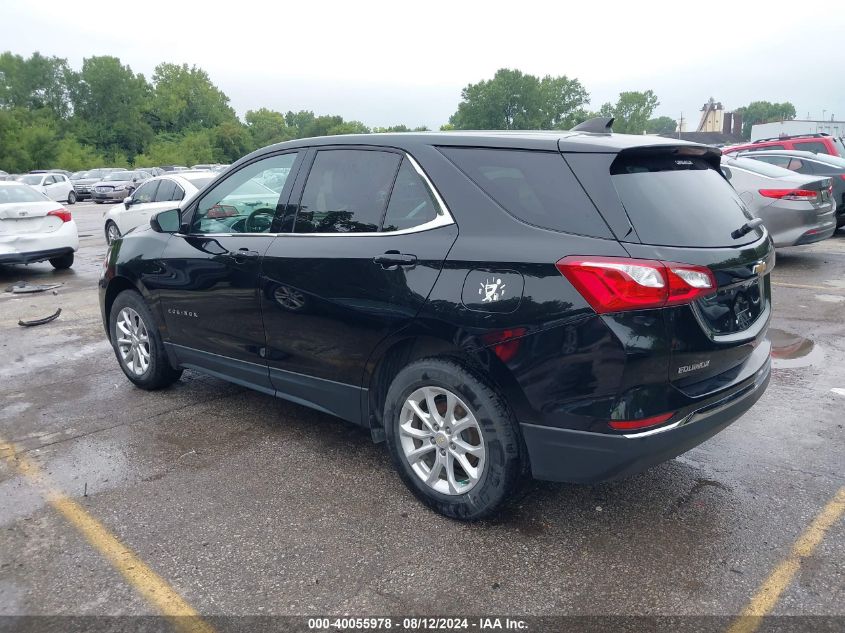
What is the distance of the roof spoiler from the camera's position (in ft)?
12.2

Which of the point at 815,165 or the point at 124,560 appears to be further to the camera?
the point at 815,165

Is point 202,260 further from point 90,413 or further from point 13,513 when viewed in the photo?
point 13,513

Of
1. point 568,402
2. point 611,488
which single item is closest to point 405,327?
point 568,402

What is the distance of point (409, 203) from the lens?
11.4 feet

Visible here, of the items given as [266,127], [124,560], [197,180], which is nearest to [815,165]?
[197,180]

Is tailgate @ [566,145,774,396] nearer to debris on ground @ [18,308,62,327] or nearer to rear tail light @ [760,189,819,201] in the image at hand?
debris on ground @ [18,308,62,327]

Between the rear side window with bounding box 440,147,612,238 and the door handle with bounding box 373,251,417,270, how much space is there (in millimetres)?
463

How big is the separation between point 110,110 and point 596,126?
94.0 m

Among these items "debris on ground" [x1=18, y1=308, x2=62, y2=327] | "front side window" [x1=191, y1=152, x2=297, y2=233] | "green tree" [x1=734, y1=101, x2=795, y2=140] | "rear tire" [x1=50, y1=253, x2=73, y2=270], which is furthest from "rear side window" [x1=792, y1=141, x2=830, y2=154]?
"green tree" [x1=734, y1=101, x2=795, y2=140]

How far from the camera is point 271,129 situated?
122625mm

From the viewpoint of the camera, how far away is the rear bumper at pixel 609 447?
283 cm

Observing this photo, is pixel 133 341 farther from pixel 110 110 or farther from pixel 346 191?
pixel 110 110

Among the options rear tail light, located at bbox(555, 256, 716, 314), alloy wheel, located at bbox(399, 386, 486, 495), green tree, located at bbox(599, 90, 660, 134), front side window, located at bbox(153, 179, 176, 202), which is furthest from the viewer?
green tree, located at bbox(599, 90, 660, 134)

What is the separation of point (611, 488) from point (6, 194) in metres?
10.6
